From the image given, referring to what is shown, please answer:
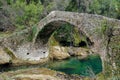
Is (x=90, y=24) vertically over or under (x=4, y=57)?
over

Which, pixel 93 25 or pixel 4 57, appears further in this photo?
pixel 4 57

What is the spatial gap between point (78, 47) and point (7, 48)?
1053 centimetres

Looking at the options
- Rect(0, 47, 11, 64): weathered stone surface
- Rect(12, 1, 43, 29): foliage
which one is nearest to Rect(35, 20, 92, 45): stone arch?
Rect(0, 47, 11, 64): weathered stone surface

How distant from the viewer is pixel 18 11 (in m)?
35.6

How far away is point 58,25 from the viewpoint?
2619cm

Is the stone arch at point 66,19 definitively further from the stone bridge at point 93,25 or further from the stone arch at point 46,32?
the stone arch at point 46,32

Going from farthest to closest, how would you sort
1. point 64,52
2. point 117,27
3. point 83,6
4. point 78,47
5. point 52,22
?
point 83,6 < point 78,47 < point 64,52 < point 52,22 < point 117,27

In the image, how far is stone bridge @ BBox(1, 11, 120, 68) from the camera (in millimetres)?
17000

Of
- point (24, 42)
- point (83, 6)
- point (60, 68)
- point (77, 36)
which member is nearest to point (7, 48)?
point (24, 42)

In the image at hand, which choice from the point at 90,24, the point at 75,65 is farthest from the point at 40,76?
the point at 75,65

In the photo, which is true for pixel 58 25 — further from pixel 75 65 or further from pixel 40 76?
pixel 40 76

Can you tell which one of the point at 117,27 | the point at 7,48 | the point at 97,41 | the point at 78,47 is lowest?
the point at 78,47

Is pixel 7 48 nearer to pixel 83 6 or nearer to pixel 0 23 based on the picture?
pixel 0 23

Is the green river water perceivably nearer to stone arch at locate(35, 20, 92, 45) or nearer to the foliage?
stone arch at locate(35, 20, 92, 45)
